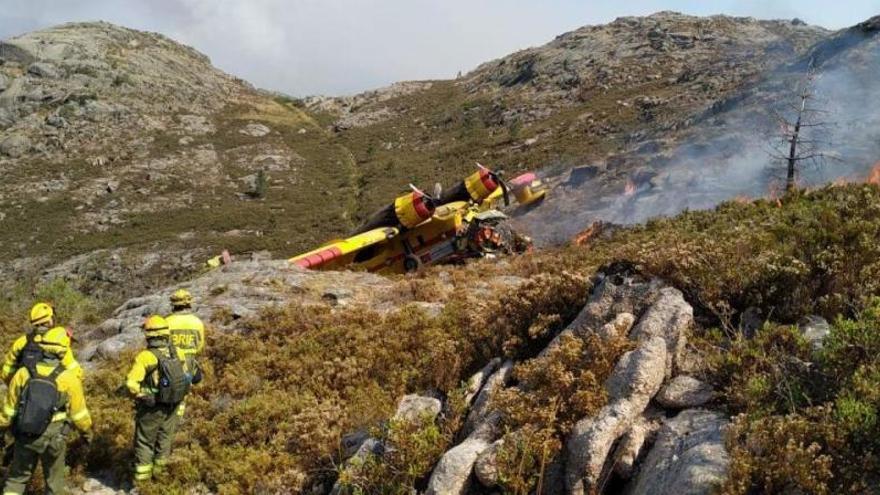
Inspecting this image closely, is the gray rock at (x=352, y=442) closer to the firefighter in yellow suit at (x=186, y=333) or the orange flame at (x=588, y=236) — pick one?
the firefighter in yellow suit at (x=186, y=333)

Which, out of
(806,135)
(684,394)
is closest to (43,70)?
(806,135)

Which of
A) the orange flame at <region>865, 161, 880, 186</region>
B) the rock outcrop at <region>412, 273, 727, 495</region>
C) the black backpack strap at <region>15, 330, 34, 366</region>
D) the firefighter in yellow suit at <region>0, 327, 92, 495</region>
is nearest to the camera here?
the rock outcrop at <region>412, 273, 727, 495</region>

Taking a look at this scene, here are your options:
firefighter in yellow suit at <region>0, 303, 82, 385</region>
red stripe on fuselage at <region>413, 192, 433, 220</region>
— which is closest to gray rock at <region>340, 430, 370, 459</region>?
firefighter in yellow suit at <region>0, 303, 82, 385</region>

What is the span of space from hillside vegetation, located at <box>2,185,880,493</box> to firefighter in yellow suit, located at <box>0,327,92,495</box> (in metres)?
1.07

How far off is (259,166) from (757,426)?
68.8 m

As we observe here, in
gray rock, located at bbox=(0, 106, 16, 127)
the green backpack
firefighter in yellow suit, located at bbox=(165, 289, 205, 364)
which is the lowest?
the green backpack

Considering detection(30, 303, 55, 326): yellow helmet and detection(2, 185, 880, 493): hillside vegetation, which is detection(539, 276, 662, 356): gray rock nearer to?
detection(2, 185, 880, 493): hillside vegetation

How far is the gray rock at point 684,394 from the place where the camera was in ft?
19.0

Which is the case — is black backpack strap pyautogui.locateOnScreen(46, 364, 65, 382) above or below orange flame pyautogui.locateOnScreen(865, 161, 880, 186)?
above

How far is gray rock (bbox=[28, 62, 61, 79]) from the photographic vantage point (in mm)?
82625

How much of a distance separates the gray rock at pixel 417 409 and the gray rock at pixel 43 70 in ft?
314

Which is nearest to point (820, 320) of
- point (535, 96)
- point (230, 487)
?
point (230, 487)

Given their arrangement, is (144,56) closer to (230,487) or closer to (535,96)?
(535,96)

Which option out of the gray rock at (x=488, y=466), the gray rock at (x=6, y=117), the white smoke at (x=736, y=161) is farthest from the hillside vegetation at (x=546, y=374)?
the gray rock at (x=6, y=117)
